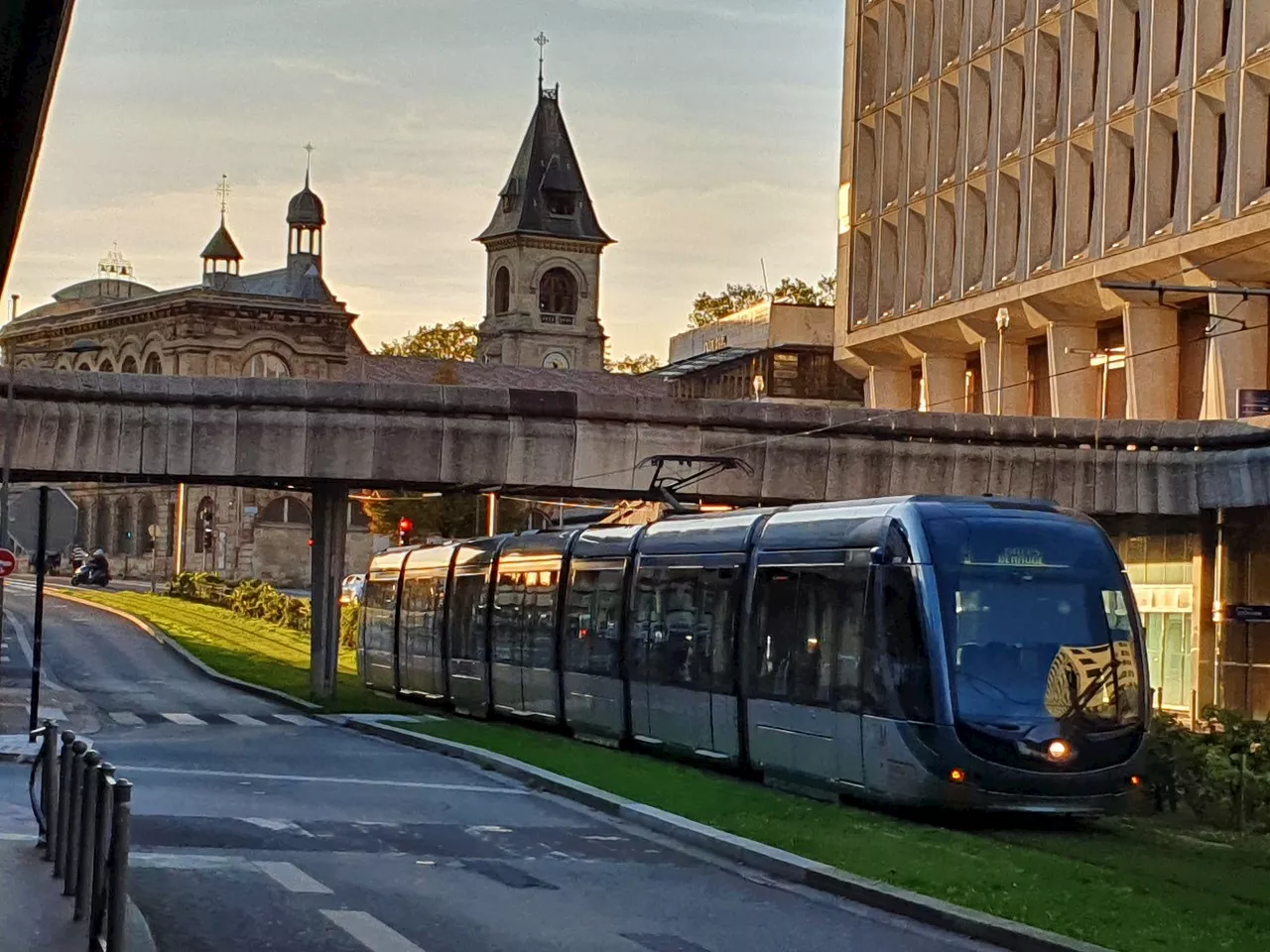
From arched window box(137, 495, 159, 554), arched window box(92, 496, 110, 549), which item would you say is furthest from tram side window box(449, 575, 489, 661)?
arched window box(92, 496, 110, 549)

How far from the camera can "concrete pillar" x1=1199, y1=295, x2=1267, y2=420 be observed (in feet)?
151

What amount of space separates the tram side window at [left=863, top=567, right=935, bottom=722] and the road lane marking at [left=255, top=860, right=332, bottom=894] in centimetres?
638

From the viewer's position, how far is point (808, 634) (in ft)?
68.6

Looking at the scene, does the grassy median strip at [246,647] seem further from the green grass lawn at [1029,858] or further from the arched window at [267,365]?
the arched window at [267,365]

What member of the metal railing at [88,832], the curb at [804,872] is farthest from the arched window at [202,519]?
the metal railing at [88,832]

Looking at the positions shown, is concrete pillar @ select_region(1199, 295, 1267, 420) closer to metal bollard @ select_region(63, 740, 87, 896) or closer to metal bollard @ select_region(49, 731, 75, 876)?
metal bollard @ select_region(49, 731, 75, 876)

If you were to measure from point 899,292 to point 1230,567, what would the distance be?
816 inches

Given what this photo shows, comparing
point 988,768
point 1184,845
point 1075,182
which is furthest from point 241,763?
point 1075,182

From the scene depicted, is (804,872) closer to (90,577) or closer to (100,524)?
(90,577)

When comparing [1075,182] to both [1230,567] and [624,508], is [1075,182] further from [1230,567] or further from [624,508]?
[624,508]

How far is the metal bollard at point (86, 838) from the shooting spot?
11.2 m

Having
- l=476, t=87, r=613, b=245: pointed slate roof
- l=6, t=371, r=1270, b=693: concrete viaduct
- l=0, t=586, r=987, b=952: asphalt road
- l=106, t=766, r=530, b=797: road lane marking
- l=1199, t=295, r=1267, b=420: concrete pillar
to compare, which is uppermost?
l=476, t=87, r=613, b=245: pointed slate roof

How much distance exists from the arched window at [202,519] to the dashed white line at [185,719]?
3218 inches

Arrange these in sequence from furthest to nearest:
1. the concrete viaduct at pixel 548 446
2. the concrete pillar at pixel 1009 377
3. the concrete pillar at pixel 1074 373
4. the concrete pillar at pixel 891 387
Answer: the concrete pillar at pixel 891 387 → the concrete pillar at pixel 1009 377 → the concrete pillar at pixel 1074 373 → the concrete viaduct at pixel 548 446
